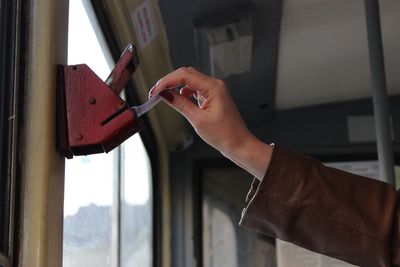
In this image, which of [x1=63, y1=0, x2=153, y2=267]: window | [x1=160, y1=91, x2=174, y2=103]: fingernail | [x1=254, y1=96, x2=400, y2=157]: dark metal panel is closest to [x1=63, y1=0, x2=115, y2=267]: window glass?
[x1=63, y1=0, x2=153, y2=267]: window

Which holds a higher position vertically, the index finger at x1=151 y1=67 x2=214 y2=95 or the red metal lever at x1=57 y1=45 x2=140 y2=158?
the index finger at x1=151 y1=67 x2=214 y2=95

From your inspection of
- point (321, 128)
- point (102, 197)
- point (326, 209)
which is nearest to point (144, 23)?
point (102, 197)

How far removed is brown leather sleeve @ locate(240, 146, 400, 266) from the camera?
1.00 metres

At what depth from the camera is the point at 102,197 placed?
1.42 m

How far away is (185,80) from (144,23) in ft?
1.97

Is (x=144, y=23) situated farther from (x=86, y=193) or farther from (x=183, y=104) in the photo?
(x=183, y=104)

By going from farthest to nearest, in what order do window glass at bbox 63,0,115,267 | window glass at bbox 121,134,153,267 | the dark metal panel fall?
1. the dark metal panel
2. window glass at bbox 121,134,153,267
3. window glass at bbox 63,0,115,267

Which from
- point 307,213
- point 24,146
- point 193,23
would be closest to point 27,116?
point 24,146

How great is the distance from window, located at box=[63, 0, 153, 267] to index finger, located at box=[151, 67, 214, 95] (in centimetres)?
25

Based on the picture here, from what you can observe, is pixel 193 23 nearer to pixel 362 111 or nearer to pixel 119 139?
pixel 119 139

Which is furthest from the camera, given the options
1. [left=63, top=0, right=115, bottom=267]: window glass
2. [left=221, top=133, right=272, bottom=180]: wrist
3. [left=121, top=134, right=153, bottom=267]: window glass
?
[left=121, top=134, right=153, bottom=267]: window glass

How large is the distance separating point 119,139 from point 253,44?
0.91 metres

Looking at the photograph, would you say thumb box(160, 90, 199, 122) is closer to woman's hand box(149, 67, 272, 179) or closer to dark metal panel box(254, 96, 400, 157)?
woman's hand box(149, 67, 272, 179)

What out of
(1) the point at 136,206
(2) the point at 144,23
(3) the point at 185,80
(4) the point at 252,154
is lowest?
(1) the point at 136,206
